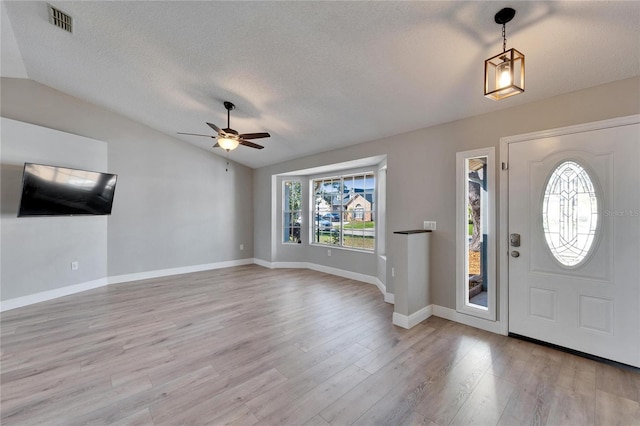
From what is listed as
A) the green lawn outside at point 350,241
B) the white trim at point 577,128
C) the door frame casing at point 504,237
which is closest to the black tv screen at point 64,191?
the green lawn outside at point 350,241

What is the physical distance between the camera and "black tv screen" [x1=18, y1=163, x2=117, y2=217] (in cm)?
380

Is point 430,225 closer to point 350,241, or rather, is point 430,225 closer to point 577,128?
point 577,128

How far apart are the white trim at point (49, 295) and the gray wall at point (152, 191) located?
0.28 feet

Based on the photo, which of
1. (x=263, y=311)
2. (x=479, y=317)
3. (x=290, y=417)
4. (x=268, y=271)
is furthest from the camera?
(x=268, y=271)

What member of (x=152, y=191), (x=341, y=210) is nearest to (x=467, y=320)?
(x=341, y=210)

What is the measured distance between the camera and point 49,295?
4.23m

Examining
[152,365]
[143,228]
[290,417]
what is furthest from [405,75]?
[143,228]

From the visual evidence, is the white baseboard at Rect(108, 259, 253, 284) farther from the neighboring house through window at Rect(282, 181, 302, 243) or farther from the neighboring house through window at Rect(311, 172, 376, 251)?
the neighboring house through window at Rect(311, 172, 376, 251)

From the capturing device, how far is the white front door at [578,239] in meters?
2.37

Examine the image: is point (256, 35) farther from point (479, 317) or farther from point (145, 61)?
point (479, 317)

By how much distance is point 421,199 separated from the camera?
148 inches

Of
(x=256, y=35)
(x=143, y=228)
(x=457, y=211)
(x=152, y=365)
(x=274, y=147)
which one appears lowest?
(x=152, y=365)

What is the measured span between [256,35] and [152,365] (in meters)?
3.33

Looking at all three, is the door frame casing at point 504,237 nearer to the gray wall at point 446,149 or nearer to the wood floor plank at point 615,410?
the gray wall at point 446,149
